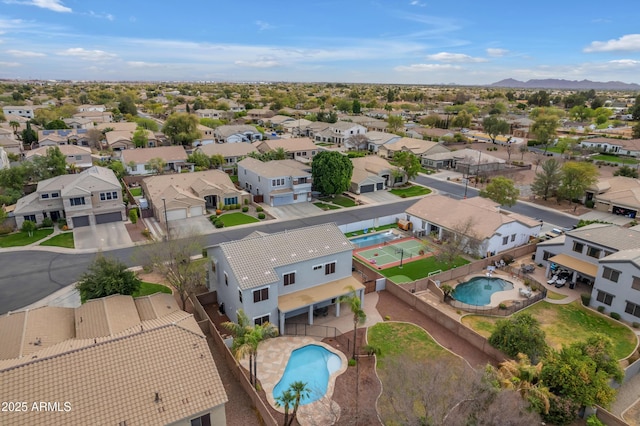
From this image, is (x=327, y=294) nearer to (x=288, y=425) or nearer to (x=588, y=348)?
(x=288, y=425)

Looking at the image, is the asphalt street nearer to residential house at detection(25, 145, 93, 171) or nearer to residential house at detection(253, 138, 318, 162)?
residential house at detection(253, 138, 318, 162)

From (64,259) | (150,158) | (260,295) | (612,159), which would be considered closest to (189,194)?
(64,259)

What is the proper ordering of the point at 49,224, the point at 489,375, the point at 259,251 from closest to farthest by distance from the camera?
the point at 489,375 < the point at 259,251 < the point at 49,224

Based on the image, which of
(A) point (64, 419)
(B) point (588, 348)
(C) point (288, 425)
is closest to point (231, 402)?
(C) point (288, 425)

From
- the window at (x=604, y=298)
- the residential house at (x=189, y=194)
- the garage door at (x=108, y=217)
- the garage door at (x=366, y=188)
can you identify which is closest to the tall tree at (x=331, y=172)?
the garage door at (x=366, y=188)

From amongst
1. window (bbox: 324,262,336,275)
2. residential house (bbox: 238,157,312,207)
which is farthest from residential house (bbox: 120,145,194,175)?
window (bbox: 324,262,336,275)

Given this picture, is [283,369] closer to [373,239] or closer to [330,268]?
[330,268]
